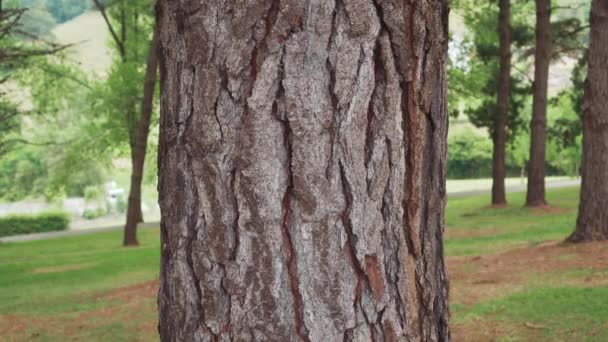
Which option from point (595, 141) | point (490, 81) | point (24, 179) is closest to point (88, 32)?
point (24, 179)

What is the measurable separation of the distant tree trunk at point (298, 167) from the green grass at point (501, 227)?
11.2m

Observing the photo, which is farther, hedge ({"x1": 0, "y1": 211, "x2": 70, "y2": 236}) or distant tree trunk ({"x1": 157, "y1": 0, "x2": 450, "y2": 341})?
hedge ({"x1": 0, "y1": 211, "x2": 70, "y2": 236})

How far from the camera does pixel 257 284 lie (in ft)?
7.20

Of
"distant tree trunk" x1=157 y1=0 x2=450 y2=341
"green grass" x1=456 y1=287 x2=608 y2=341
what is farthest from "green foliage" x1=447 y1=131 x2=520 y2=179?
"distant tree trunk" x1=157 y1=0 x2=450 y2=341

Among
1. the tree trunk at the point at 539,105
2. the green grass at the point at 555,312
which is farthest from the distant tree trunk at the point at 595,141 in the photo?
the tree trunk at the point at 539,105

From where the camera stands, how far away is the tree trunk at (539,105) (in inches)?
788

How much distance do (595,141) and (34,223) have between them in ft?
109

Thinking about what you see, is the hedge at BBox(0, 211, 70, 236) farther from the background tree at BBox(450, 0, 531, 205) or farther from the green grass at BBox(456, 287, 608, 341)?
the green grass at BBox(456, 287, 608, 341)

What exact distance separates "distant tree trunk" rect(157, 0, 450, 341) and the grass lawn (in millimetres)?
4506

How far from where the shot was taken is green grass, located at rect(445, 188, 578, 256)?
1404 centimetres

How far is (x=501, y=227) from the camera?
17516mm

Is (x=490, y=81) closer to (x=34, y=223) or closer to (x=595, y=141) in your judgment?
(x=595, y=141)

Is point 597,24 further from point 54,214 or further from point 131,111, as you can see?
point 54,214

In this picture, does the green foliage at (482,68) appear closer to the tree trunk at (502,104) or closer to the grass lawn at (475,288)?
the tree trunk at (502,104)
